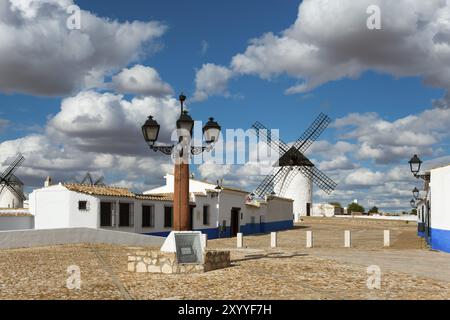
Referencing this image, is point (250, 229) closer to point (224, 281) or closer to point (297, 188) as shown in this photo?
point (297, 188)

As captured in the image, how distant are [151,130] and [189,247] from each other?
3.13 metres

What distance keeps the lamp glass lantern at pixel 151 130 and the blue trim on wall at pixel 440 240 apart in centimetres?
1403

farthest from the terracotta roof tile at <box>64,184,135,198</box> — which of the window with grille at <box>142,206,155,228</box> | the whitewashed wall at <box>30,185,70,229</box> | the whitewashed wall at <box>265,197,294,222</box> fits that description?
the whitewashed wall at <box>265,197,294,222</box>

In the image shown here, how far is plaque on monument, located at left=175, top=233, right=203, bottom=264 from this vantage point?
12398 millimetres

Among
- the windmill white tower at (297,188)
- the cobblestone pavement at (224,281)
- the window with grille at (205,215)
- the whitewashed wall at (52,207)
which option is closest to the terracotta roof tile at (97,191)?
the whitewashed wall at (52,207)

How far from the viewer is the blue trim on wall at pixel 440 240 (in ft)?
66.6

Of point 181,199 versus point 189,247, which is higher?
point 181,199

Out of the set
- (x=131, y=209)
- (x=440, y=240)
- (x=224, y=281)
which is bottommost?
(x=440, y=240)

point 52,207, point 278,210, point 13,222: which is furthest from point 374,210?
point 13,222

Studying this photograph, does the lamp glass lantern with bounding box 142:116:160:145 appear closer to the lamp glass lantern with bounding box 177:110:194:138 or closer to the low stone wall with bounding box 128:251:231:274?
the lamp glass lantern with bounding box 177:110:194:138

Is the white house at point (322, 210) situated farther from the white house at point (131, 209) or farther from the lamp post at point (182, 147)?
the lamp post at point (182, 147)

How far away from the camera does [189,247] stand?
12.6m

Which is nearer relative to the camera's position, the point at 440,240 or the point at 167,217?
the point at 440,240

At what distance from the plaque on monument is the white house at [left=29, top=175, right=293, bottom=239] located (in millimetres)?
13266
